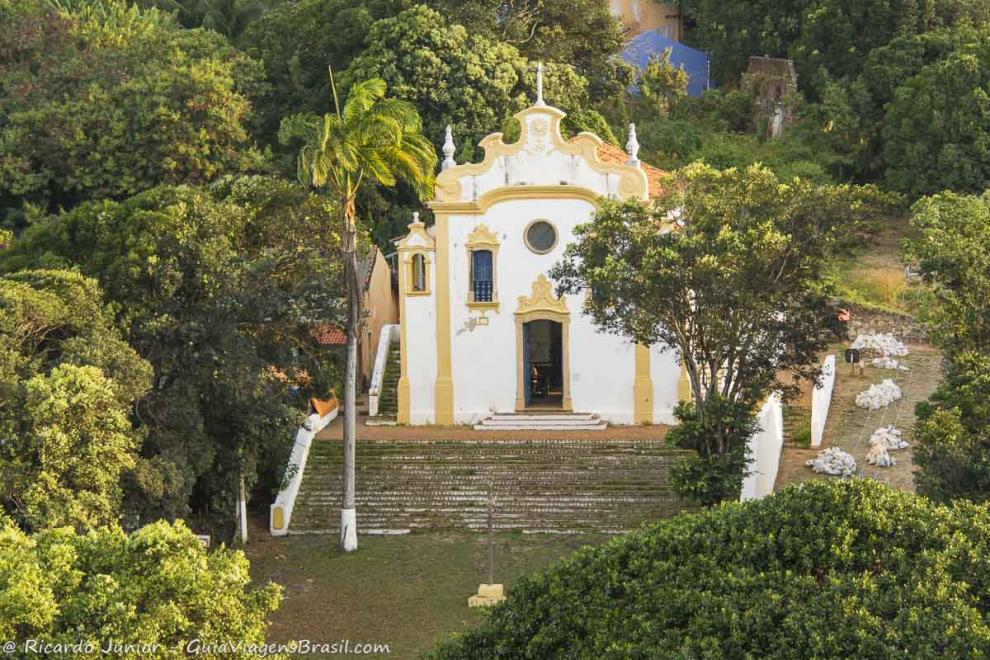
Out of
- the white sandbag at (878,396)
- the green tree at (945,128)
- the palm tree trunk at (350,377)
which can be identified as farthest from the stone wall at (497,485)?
the green tree at (945,128)

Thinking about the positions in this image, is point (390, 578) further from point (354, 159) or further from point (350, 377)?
point (354, 159)

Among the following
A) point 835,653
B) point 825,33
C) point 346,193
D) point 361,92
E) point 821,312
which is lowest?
point 835,653

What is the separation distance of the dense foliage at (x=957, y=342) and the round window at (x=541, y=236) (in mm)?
9341

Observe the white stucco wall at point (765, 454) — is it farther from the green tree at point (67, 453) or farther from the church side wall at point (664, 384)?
the green tree at point (67, 453)

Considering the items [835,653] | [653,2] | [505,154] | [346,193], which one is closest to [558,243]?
[505,154]

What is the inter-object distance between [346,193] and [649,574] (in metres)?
12.1

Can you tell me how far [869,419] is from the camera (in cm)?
3281

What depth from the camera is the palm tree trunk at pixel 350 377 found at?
27.4 m

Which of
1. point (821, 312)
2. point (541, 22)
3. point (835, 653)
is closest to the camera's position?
point (835, 653)

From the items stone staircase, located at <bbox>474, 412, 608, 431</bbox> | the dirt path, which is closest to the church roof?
stone staircase, located at <bbox>474, 412, 608, 431</bbox>

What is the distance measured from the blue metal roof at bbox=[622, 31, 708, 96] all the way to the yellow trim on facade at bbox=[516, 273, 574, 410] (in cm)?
2260

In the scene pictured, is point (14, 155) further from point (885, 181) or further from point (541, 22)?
point (885, 181)

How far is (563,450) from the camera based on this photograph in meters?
31.5

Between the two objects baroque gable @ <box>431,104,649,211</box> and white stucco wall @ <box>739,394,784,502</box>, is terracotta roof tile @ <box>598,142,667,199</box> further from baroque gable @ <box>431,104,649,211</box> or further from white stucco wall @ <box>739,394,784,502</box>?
white stucco wall @ <box>739,394,784,502</box>
